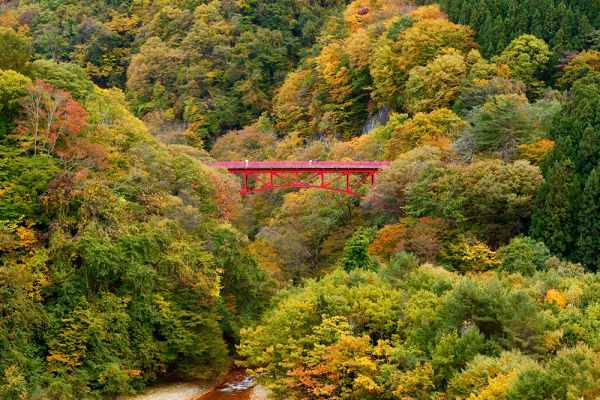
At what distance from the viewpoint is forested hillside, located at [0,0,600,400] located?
83.5 ft

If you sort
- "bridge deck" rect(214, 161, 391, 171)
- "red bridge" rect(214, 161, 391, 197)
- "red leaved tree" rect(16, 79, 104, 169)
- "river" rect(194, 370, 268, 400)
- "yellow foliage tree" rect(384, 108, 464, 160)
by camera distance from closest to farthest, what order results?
"river" rect(194, 370, 268, 400), "red leaved tree" rect(16, 79, 104, 169), "bridge deck" rect(214, 161, 391, 171), "red bridge" rect(214, 161, 391, 197), "yellow foliage tree" rect(384, 108, 464, 160)

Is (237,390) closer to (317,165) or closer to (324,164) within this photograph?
(317,165)

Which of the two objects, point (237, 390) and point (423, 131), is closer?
point (237, 390)

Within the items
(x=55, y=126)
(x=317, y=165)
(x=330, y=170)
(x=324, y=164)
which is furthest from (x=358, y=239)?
(x=55, y=126)

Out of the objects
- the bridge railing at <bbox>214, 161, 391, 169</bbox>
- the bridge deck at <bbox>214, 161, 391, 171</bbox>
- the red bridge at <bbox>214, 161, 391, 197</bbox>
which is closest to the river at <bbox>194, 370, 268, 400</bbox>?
the red bridge at <bbox>214, 161, 391, 197</bbox>

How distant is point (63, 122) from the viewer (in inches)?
1367

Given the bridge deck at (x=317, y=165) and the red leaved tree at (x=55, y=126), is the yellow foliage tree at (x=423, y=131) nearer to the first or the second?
the bridge deck at (x=317, y=165)

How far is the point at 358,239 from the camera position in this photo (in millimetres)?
38062

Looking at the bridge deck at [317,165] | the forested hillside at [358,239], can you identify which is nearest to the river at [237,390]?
the forested hillside at [358,239]

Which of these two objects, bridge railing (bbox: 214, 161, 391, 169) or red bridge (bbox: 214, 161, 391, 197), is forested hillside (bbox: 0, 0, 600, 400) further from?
bridge railing (bbox: 214, 161, 391, 169)

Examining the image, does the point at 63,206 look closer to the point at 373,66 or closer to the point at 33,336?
the point at 33,336

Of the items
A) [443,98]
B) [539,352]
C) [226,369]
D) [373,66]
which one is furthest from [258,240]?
[539,352]

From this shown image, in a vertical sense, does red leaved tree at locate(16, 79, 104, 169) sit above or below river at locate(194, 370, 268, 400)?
above

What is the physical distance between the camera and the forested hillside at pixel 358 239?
25.5m
